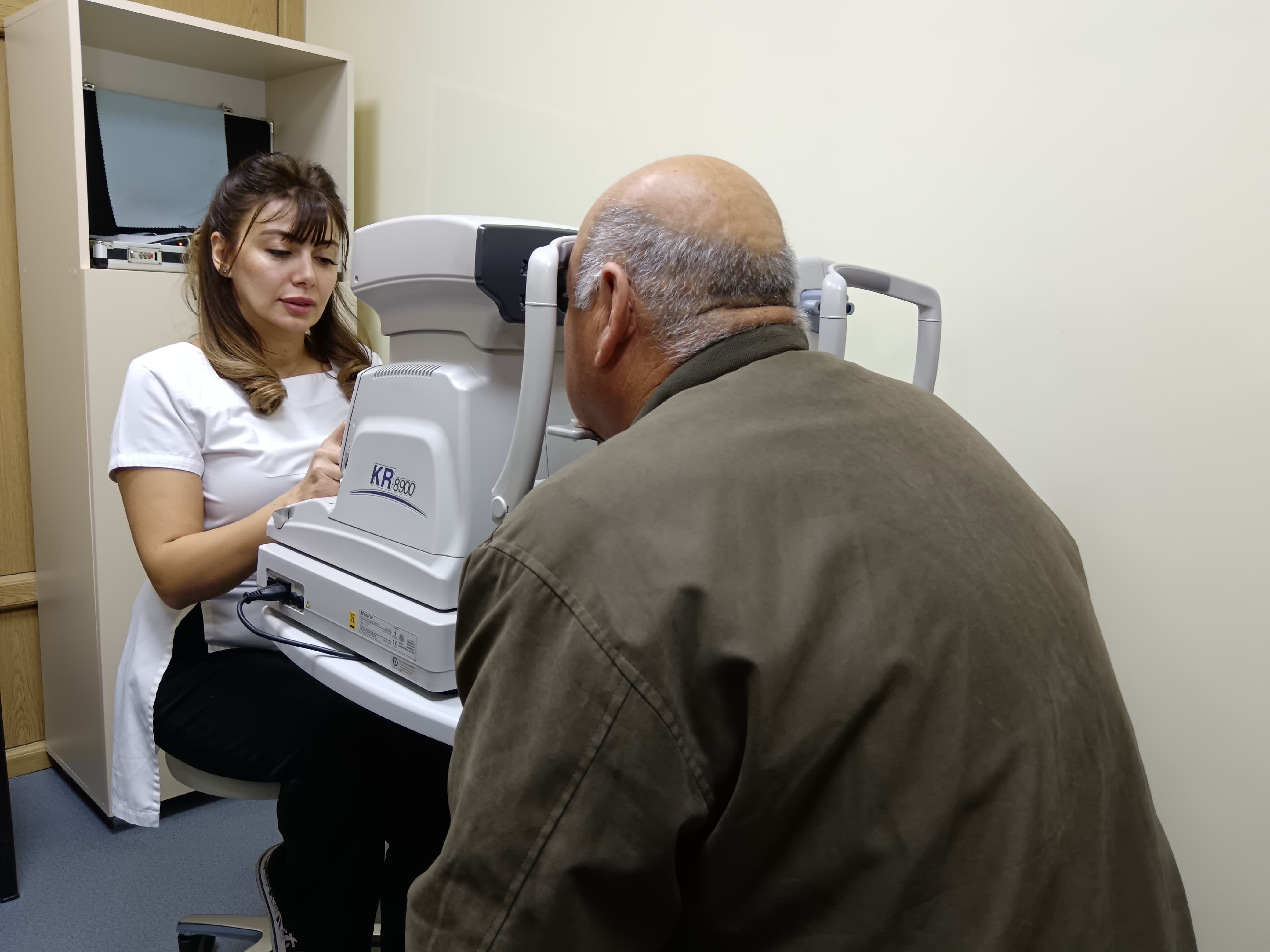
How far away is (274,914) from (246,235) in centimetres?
111

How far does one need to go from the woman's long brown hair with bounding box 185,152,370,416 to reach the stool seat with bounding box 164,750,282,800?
58 cm

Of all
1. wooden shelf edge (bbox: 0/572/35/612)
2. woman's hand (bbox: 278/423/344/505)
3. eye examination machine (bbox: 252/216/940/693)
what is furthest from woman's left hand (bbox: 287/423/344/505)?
wooden shelf edge (bbox: 0/572/35/612)

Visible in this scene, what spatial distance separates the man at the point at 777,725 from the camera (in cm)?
60

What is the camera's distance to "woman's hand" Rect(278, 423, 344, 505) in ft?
4.29

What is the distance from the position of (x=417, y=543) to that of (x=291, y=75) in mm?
1853

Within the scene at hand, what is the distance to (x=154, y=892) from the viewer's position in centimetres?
187

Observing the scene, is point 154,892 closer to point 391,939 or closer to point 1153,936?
point 391,939

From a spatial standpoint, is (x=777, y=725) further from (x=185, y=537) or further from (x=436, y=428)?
(x=185, y=537)

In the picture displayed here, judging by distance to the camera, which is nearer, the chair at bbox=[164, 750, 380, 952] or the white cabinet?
the chair at bbox=[164, 750, 380, 952]

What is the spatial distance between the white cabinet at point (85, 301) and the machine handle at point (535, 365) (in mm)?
1327

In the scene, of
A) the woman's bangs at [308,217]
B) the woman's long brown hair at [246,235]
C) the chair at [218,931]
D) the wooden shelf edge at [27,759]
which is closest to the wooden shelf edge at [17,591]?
the wooden shelf edge at [27,759]

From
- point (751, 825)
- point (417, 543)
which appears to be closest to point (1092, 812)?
point (751, 825)

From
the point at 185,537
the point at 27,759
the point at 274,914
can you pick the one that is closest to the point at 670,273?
the point at 185,537

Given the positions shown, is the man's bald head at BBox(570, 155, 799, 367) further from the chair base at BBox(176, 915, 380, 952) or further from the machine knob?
the chair base at BBox(176, 915, 380, 952)
